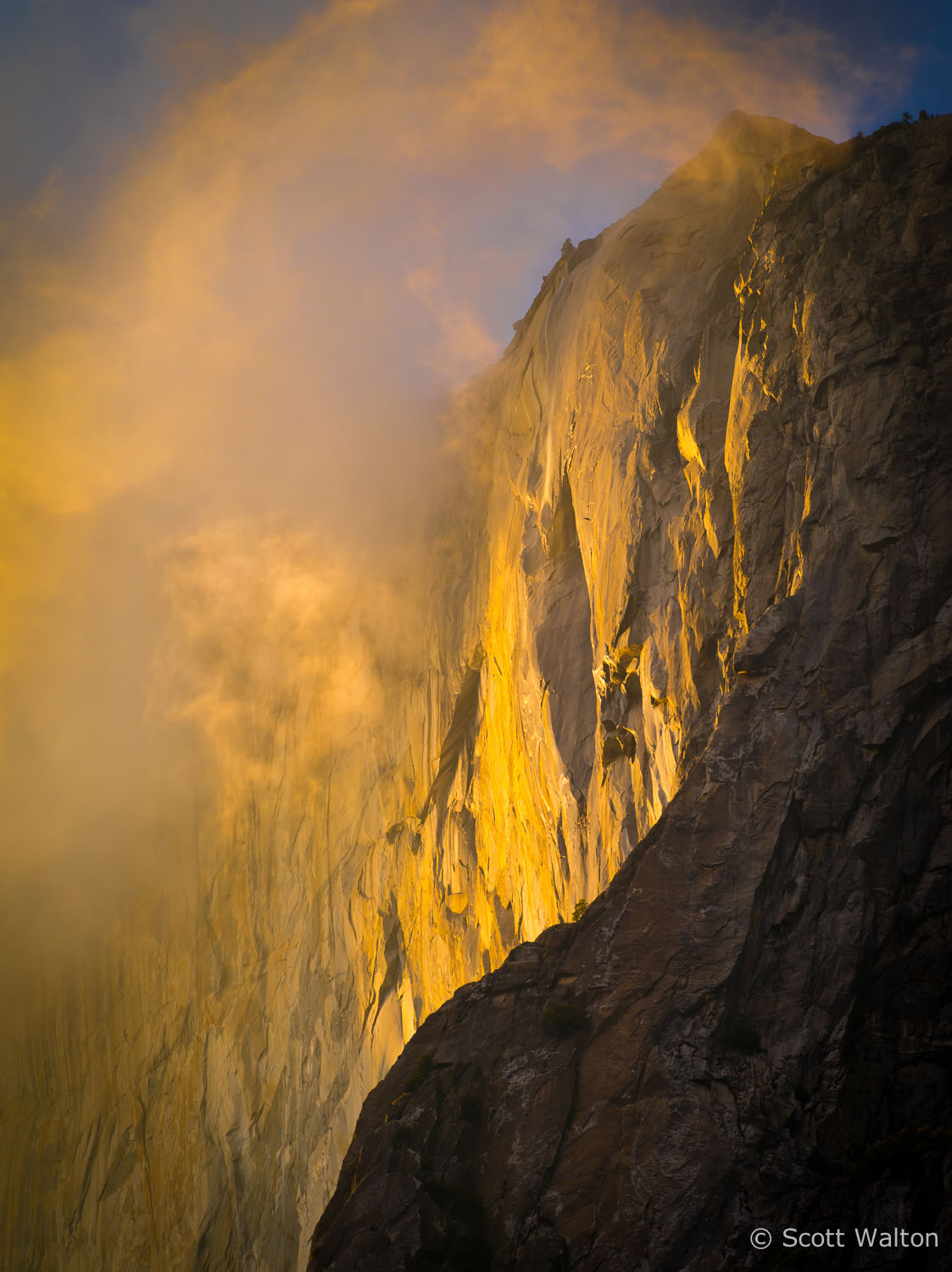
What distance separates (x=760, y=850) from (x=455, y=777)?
2089 centimetres

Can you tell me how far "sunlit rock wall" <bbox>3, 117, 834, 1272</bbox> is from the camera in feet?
78.8

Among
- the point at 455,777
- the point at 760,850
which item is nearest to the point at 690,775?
the point at 760,850

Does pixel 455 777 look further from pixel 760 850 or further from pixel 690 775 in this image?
pixel 760 850

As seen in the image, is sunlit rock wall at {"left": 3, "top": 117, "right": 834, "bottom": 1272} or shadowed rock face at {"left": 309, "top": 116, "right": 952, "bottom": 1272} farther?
sunlit rock wall at {"left": 3, "top": 117, "right": 834, "bottom": 1272}

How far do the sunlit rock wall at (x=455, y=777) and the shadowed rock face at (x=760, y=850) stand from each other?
0.24 metres

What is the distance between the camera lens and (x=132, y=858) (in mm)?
58188

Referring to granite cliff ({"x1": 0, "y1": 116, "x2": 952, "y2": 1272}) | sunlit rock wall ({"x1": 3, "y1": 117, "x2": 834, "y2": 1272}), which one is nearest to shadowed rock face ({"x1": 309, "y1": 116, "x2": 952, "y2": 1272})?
granite cliff ({"x1": 0, "y1": 116, "x2": 952, "y2": 1272})

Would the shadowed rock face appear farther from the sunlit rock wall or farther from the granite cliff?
the sunlit rock wall

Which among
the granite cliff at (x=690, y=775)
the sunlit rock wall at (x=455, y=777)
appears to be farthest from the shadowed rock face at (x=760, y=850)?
the sunlit rock wall at (x=455, y=777)

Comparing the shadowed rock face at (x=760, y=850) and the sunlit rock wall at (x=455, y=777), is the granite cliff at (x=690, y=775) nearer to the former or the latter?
the shadowed rock face at (x=760, y=850)

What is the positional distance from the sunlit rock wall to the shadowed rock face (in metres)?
0.24

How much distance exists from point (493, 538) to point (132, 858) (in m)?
33.3

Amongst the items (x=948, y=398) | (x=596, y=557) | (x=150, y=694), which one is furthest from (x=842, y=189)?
(x=150, y=694)

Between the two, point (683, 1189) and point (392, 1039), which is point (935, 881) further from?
point (392, 1039)
